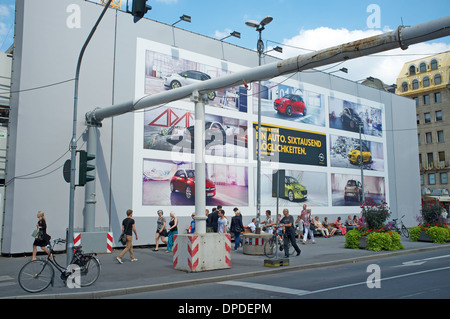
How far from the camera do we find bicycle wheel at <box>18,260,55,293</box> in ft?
29.8

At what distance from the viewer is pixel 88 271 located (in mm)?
A: 9875

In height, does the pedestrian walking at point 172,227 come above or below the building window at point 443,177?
below

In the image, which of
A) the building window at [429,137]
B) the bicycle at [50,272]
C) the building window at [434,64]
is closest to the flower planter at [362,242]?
the bicycle at [50,272]

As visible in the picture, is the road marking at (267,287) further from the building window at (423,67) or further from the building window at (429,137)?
the building window at (423,67)

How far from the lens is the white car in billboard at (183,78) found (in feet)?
70.2

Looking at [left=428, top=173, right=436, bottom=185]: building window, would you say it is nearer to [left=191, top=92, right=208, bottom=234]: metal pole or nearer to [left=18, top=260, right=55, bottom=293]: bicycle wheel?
[left=191, top=92, right=208, bottom=234]: metal pole

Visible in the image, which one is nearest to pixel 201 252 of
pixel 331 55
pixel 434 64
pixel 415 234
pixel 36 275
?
pixel 36 275

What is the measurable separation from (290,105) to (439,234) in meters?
11.8

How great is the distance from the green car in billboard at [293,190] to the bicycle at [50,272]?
1765 cm

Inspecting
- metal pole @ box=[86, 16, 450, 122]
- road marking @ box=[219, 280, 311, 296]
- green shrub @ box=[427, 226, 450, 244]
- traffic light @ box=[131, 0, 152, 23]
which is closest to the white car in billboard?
metal pole @ box=[86, 16, 450, 122]

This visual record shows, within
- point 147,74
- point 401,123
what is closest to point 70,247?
point 147,74

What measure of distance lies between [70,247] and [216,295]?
405 cm

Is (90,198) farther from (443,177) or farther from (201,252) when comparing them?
(443,177)

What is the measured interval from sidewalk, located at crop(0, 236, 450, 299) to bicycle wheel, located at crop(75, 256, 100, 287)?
0.19m
